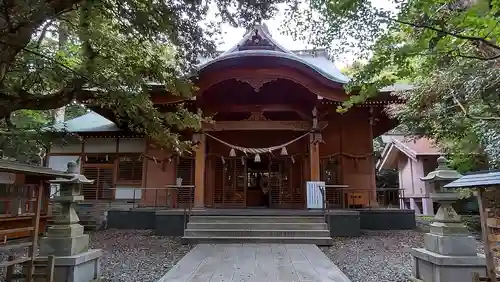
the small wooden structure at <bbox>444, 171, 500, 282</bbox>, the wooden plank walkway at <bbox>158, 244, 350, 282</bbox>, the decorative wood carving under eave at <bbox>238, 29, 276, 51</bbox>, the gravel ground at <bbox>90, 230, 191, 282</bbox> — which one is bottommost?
the gravel ground at <bbox>90, 230, 191, 282</bbox>

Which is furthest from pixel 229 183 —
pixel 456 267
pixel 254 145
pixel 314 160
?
pixel 456 267

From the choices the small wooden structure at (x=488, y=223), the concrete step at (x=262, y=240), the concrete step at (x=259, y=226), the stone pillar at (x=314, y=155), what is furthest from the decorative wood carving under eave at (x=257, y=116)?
the small wooden structure at (x=488, y=223)

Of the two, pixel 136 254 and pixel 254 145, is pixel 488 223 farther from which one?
pixel 254 145

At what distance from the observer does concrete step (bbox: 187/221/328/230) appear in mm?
8242

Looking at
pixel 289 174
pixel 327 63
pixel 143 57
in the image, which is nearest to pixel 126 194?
pixel 289 174

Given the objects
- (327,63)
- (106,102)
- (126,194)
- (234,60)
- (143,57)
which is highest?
(327,63)

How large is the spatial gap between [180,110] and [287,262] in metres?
3.43

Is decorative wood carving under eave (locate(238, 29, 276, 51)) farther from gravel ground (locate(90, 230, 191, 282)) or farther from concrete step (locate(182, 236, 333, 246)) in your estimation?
gravel ground (locate(90, 230, 191, 282))

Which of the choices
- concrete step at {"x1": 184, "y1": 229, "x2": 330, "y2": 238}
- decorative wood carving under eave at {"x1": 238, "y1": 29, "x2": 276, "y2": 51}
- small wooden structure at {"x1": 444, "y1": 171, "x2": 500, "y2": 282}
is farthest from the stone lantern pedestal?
decorative wood carving under eave at {"x1": 238, "y1": 29, "x2": 276, "y2": 51}

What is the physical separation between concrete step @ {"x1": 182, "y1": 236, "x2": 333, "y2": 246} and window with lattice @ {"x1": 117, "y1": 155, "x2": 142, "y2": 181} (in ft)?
18.3

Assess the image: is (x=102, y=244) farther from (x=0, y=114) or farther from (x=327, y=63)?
(x=327, y=63)

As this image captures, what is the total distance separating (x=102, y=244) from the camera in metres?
8.11

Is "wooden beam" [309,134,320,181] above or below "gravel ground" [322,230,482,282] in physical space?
above

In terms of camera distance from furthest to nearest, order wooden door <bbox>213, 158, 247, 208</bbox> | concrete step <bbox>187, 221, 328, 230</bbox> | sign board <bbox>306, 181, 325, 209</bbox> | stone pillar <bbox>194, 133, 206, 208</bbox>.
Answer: wooden door <bbox>213, 158, 247, 208</bbox> < stone pillar <bbox>194, 133, 206, 208</bbox> < sign board <bbox>306, 181, 325, 209</bbox> < concrete step <bbox>187, 221, 328, 230</bbox>
